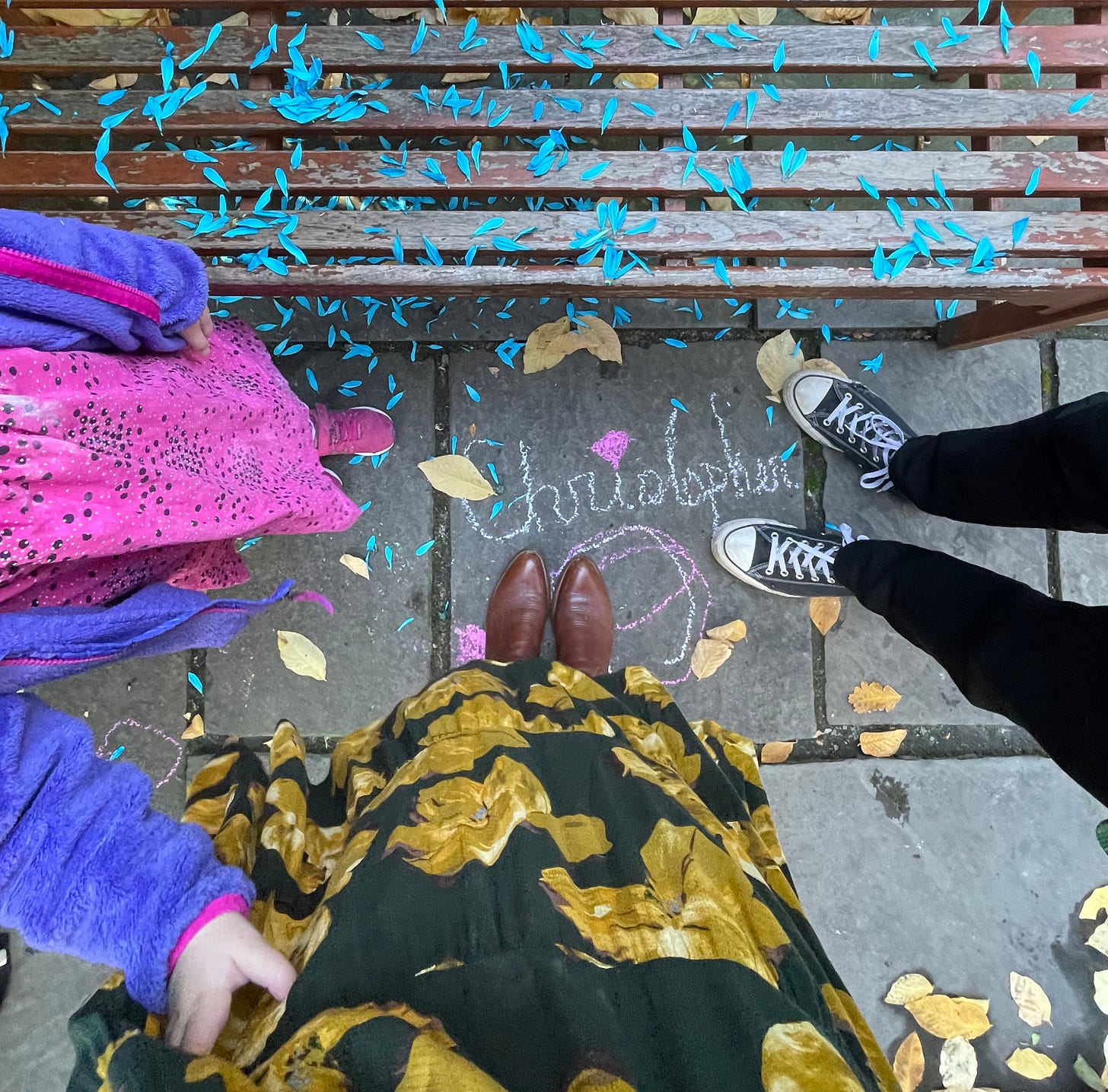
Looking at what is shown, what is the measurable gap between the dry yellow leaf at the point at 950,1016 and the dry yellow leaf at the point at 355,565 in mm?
1552

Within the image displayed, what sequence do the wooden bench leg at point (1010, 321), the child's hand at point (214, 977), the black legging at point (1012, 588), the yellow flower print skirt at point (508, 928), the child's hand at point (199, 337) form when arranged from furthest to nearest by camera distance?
1. the wooden bench leg at point (1010, 321)
2. the black legging at point (1012, 588)
3. the child's hand at point (199, 337)
4. the child's hand at point (214, 977)
5. the yellow flower print skirt at point (508, 928)

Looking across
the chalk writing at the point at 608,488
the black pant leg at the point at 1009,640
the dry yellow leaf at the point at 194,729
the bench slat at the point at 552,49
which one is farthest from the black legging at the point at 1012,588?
the dry yellow leaf at the point at 194,729

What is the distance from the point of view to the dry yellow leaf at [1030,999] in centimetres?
161

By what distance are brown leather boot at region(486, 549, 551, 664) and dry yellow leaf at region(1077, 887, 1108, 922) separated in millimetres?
1383

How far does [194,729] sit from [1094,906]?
2.09 metres

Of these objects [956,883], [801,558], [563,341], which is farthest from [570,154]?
[956,883]

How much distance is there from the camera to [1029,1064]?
160 centimetres

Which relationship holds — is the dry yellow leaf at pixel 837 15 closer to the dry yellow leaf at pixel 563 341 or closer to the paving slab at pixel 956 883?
the dry yellow leaf at pixel 563 341

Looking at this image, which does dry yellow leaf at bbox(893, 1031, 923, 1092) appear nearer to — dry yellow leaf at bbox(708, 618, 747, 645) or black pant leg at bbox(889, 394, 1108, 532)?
dry yellow leaf at bbox(708, 618, 747, 645)

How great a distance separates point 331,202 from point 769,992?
4.97ft

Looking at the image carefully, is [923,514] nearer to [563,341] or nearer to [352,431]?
[563,341]

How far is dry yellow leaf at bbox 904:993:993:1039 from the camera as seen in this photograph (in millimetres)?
1599

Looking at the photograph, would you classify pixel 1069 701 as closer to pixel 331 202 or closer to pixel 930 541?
pixel 930 541

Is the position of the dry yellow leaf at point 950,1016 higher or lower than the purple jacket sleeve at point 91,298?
lower
